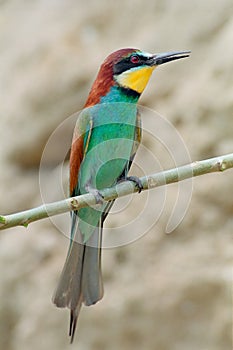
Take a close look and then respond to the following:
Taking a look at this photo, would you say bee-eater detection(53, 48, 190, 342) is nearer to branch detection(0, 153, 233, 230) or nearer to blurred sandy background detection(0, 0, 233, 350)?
branch detection(0, 153, 233, 230)

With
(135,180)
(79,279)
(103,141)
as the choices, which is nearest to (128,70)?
(103,141)

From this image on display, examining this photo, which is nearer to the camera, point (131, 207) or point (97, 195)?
point (97, 195)

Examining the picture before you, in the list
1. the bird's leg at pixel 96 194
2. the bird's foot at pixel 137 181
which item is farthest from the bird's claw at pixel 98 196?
the bird's foot at pixel 137 181

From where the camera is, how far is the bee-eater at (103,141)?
212 centimetres

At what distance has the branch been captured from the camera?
1.57 metres

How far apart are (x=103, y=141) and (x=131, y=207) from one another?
1163mm

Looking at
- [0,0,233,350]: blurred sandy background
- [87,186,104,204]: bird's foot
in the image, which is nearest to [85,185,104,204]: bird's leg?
[87,186,104,204]: bird's foot

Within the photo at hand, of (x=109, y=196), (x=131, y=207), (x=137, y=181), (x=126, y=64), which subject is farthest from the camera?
(x=131, y=207)

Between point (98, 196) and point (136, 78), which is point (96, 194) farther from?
point (136, 78)

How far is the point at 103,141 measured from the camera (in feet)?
7.03

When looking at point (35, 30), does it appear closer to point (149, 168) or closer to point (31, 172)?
point (31, 172)

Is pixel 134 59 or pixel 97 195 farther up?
pixel 134 59

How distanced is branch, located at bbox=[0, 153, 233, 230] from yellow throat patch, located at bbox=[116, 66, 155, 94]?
401 mm

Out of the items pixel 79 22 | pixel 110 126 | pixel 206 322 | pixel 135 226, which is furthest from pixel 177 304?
pixel 79 22
